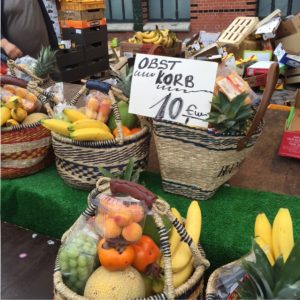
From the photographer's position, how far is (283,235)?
3.41 ft

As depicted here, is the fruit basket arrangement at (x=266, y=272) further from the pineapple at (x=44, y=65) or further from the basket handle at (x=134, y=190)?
the pineapple at (x=44, y=65)

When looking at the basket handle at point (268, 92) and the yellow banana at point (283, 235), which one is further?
the basket handle at point (268, 92)

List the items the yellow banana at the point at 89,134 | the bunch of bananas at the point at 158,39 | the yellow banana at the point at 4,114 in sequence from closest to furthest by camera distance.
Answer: the yellow banana at the point at 89,134
the yellow banana at the point at 4,114
the bunch of bananas at the point at 158,39

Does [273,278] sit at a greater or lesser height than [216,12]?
greater

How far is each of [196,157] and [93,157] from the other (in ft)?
1.23

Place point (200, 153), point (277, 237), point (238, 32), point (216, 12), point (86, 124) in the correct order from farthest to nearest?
point (216, 12) < point (238, 32) < point (86, 124) < point (200, 153) < point (277, 237)

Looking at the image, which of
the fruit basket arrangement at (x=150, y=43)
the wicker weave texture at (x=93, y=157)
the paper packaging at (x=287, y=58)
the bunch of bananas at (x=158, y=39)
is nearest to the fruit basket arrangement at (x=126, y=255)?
the wicker weave texture at (x=93, y=157)

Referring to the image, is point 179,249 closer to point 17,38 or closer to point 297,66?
point 17,38

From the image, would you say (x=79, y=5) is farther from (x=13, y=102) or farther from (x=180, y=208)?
(x=180, y=208)

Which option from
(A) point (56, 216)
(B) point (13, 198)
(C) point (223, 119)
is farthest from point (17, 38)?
(C) point (223, 119)

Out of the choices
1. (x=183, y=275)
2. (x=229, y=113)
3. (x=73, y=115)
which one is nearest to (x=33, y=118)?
(x=73, y=115)

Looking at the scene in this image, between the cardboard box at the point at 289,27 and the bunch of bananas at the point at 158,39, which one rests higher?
the cardboard box at the point at 289,27

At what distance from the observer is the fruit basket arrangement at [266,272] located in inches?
32.6

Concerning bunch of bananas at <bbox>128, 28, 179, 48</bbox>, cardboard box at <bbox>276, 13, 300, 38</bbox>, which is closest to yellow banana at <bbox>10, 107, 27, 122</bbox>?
bunch of bananas at <bbox>128, 28, 179, 48</bbox>
